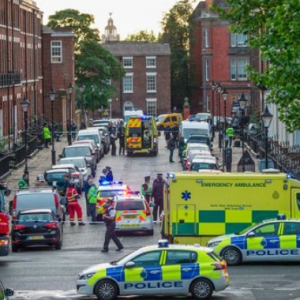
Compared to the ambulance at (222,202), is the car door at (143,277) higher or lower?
lower

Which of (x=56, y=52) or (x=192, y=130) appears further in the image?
(x=56, y=52)

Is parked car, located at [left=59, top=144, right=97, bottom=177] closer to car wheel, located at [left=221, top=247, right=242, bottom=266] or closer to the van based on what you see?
car wheel, located at [left=221, top=247, right=242, bottom=266]

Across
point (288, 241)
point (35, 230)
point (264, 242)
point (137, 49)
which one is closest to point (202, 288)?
point (264, 242)

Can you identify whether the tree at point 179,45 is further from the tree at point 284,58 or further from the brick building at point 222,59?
the tree at point 284,58

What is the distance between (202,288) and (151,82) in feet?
329

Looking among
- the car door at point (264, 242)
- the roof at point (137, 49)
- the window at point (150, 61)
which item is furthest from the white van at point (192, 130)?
the window at point (150, 61)

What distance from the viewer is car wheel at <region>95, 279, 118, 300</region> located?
28000mm

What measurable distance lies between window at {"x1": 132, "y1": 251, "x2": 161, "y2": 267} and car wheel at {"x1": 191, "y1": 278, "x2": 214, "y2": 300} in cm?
95

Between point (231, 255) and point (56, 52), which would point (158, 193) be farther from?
point (56, 52)

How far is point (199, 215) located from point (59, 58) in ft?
224

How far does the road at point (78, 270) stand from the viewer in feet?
95.1

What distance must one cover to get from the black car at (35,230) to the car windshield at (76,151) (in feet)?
88.2

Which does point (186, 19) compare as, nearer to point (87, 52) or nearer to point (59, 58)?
point (87, 52)

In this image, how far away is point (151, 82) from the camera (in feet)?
419
